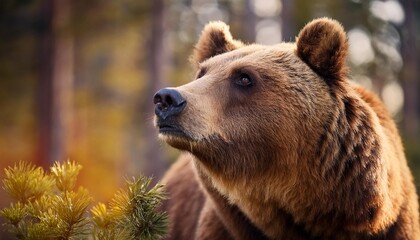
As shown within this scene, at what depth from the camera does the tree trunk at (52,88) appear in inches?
651

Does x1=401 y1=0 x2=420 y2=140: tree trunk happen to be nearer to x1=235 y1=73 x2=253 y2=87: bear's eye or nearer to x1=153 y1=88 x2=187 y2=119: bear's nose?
x1=235 y1=73 x2=253 y2=87: bear's eye

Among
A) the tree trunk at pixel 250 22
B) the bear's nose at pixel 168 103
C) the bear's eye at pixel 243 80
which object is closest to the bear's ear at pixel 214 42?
the bear's eye at pixel 243 80

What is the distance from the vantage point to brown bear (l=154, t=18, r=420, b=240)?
3.76 meters

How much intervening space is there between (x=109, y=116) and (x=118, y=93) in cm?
643

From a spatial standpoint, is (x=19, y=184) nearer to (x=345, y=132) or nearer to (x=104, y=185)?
(x=345, y=132)

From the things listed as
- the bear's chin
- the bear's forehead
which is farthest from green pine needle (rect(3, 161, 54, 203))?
the bear's forehead

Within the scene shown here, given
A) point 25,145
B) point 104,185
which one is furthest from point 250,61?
point 25,145

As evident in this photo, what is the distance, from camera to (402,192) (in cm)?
424

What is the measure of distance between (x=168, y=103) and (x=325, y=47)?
1192 millimetres

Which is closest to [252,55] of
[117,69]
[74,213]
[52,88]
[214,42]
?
[214,42]

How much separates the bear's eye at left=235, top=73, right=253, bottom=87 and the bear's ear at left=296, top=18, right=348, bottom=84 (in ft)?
1.52

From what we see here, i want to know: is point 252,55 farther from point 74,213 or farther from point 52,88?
point 52,88

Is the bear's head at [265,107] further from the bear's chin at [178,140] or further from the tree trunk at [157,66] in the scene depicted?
the tree trunk at [157,66]

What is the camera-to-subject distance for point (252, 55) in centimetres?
424
